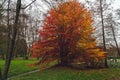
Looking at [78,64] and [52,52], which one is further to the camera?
[78,64]

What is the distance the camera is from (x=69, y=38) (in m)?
32.6

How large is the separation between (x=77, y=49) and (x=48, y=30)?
4444mm

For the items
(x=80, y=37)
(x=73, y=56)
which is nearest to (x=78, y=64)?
(x=73, y=56)

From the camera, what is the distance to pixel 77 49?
Result: 3334cm

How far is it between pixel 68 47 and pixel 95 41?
4.22 meters

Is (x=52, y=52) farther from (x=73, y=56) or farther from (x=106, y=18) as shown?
(x=106, y=18)

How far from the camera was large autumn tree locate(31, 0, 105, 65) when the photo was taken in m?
32.7

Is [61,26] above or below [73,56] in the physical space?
above

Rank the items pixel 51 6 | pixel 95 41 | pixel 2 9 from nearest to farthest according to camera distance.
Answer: pixel 51 6, pixel 2 9, pixel 95 41

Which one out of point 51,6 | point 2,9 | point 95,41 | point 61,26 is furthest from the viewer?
point 95,41

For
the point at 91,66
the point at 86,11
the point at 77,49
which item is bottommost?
the point at 91,66

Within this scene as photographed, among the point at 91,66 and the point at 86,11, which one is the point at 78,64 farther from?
the point at 86,11

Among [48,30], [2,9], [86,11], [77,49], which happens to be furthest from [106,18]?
[2,9]

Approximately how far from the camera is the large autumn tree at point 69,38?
32.7m
